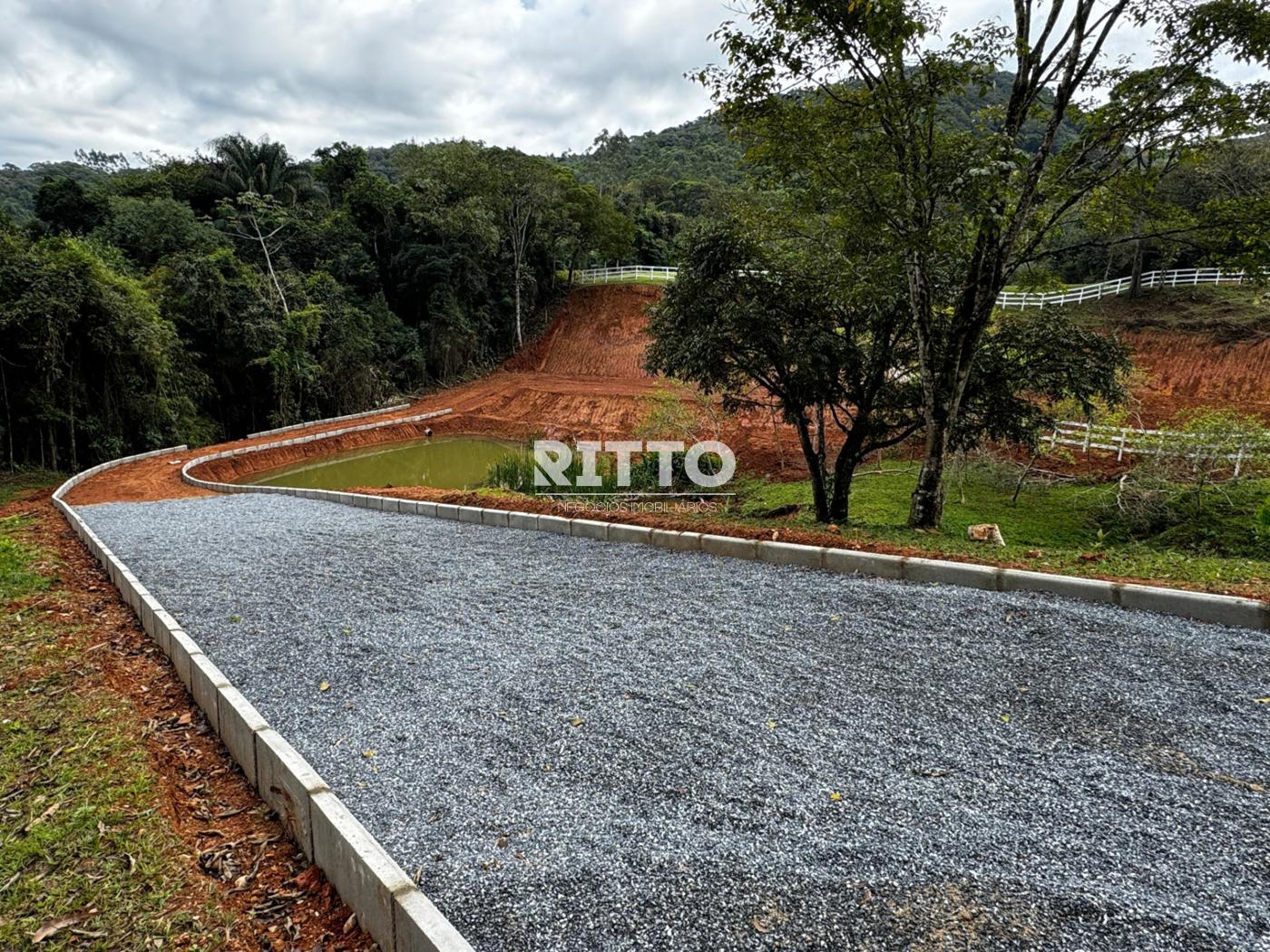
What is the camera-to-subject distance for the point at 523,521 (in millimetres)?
6918

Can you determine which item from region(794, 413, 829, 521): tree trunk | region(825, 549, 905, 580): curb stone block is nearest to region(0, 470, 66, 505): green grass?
region(794, 413, 829, 521): tree trunk

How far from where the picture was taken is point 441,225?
2348 cm

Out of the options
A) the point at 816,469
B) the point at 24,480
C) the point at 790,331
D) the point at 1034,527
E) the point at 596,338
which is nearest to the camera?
the point at 790,331

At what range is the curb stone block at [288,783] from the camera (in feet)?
7.89

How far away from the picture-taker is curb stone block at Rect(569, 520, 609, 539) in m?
6.27

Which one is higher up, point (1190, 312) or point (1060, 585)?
point (1190, 312)

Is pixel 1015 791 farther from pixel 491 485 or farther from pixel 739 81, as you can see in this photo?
pixel 491 485

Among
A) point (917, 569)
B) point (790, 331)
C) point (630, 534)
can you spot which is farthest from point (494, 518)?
point (917, 569)

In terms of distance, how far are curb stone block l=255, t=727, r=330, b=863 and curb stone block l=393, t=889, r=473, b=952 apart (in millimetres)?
696

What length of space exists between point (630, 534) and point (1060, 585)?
3443 millimetres

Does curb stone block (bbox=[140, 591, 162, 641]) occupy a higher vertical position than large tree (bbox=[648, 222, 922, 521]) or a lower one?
lower

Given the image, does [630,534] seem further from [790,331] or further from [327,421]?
[327,421]

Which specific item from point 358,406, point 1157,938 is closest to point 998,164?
point 1157,938

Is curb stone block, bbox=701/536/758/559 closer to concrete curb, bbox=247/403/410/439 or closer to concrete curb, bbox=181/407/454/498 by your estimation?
concrete curb, bbox=181/407/454/498
